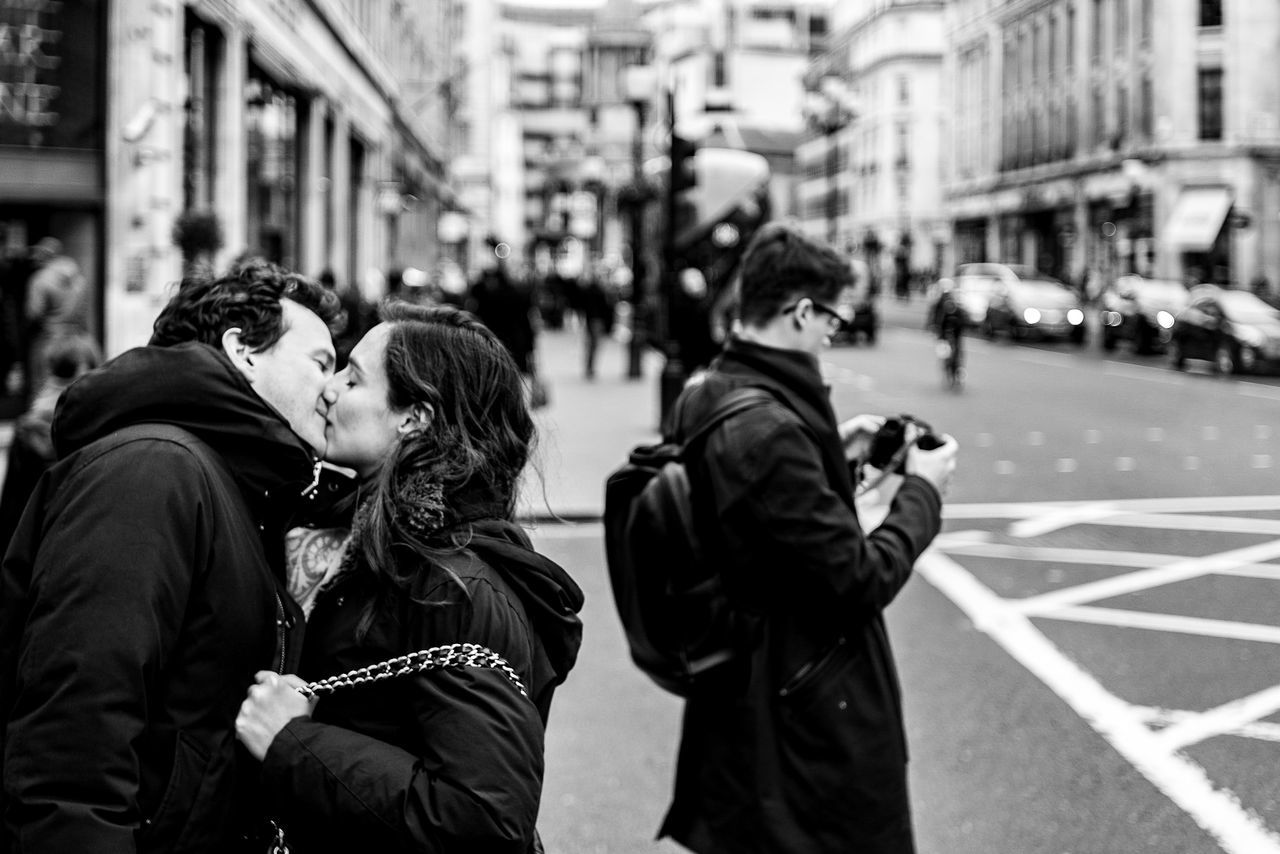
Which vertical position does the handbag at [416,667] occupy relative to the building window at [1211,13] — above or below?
below

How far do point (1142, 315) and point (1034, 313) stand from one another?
485 centimetres

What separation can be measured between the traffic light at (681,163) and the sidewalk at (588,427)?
2.79m

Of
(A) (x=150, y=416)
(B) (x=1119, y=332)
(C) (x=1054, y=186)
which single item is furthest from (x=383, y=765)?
(C) (x=1054, y=186)

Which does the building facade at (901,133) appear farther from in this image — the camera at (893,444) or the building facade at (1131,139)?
the camera at (893,444)

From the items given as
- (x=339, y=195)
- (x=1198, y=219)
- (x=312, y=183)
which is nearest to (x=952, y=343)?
(x=312, y=183)

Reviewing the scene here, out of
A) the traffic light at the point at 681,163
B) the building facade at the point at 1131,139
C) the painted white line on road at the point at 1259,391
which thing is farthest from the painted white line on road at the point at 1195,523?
the building facade at the point at 1131,139

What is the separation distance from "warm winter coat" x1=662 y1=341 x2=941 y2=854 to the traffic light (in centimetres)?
1295

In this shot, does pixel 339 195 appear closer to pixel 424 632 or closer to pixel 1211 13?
pixel 424 632

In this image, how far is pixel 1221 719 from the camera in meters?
6.66

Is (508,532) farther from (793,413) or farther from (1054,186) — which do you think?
(1054,186)

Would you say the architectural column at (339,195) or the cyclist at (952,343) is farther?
the architectural column at (339,195)

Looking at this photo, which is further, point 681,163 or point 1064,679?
point 681,163

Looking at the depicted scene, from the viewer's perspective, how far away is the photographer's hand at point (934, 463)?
387cm

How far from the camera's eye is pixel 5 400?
53.8ft
